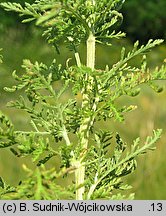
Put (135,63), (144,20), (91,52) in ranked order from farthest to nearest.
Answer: (144,20) < (135,63) < (91,52)

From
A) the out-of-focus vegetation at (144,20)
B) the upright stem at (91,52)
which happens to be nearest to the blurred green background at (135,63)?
the out-of-focus vegetation at (144,20)

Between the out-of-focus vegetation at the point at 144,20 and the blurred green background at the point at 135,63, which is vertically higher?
the out-of-focus vegetation at the point at 144,20

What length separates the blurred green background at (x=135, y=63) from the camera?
5730 millimetres

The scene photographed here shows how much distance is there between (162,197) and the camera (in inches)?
210

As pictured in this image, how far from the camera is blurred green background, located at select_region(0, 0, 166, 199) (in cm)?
573

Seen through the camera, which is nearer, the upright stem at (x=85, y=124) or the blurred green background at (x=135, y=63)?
the upright stem at (x=85, y=124)

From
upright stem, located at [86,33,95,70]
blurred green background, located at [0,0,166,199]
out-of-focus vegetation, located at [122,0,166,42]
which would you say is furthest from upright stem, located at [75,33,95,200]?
out-of-focus vegetation, located at [122,0,166,42]

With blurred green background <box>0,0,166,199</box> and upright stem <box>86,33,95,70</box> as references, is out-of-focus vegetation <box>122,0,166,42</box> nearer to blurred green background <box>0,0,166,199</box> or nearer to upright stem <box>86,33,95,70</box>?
blurred green background <box>0,0,166,199</box>

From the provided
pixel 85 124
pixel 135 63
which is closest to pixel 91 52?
pixel 85 124

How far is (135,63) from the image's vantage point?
59.4 feet

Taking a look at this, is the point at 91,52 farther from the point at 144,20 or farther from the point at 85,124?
the point at 144,20

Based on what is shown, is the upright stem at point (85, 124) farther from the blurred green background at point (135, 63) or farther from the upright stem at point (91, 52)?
the blurred green background at point (135, 63)

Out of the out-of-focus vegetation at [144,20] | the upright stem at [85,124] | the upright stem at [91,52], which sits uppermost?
the out-of-focus vegetation at [144,20]

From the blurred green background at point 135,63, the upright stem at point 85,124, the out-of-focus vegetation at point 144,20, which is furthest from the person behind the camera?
the out-of-focus vegetation at point 144,20
